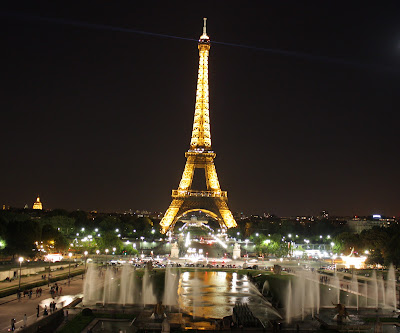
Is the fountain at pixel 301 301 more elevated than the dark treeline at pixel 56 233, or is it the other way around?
the dark treeline at pixel 56 233

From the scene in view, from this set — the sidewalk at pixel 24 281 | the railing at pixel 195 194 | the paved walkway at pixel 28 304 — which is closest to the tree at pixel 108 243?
the sidewalk at pixel 24 281

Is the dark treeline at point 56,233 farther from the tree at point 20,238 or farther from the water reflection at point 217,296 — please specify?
the water reflection at point 217,296

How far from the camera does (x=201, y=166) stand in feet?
295

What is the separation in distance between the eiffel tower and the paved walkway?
5212 cm

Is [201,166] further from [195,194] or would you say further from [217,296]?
[217,296]

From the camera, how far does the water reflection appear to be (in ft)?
87.6

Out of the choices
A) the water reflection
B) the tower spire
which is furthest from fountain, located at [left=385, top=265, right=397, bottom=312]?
the tower spire

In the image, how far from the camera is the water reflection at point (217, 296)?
26.7m

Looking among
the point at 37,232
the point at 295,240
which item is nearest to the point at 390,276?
the point at 37,232

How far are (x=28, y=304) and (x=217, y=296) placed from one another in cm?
1140

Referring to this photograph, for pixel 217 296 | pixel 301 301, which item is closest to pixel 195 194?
pixel 217 296

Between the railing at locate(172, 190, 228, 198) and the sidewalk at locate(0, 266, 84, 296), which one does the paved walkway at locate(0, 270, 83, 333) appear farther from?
the railing at locate(172, 190, 228, 198)

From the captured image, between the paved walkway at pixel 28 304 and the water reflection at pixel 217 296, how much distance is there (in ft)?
22.6

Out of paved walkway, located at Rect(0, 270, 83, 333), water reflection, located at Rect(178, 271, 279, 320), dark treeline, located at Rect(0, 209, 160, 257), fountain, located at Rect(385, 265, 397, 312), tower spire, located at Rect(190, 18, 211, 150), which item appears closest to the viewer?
paved walkway, located at Rect(0, 270, 83, 333)
